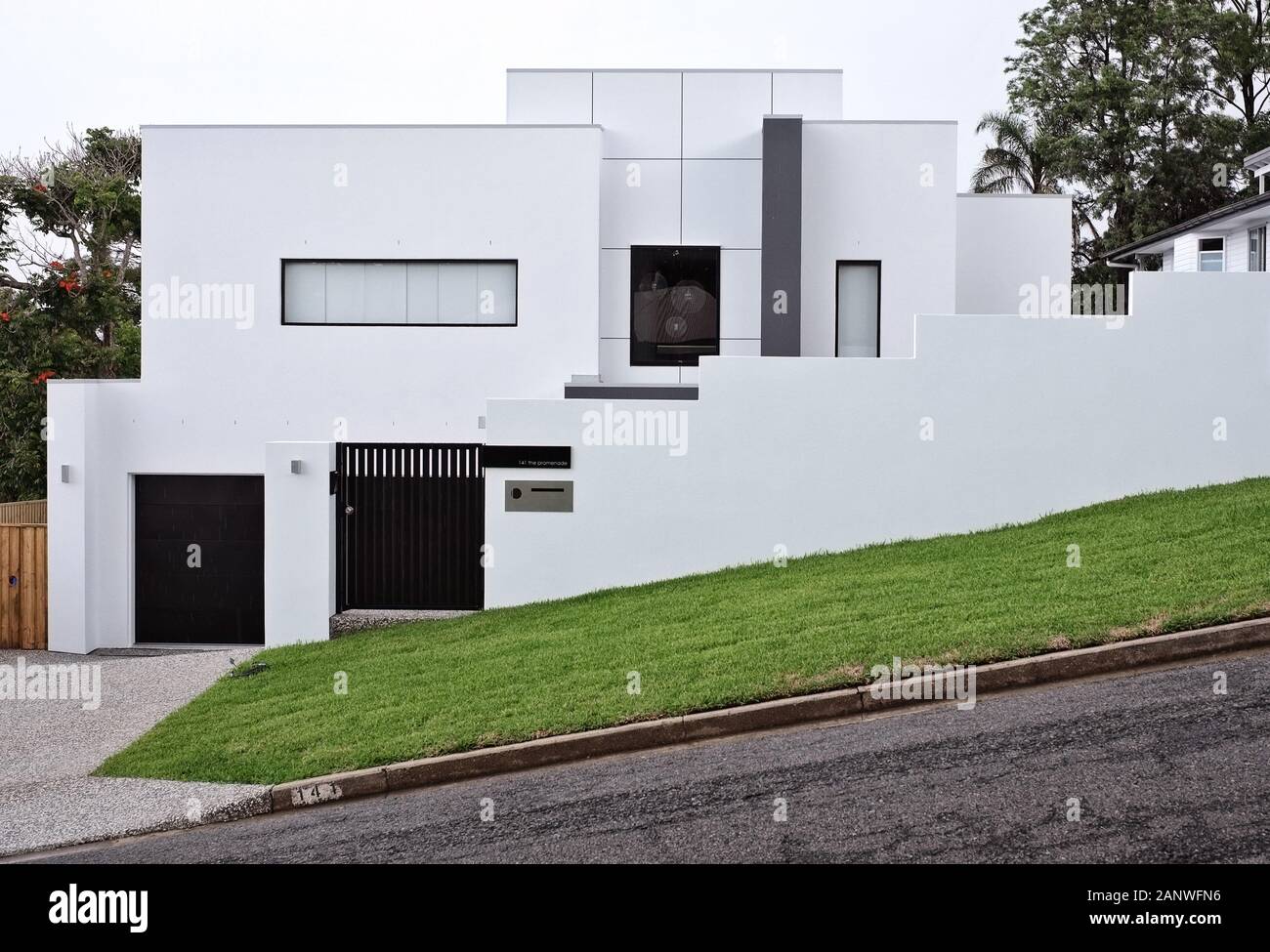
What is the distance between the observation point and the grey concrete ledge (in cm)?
870

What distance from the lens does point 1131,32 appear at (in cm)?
3625

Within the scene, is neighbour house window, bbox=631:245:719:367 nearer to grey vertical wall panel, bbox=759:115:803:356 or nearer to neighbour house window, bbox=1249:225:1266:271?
grey vertical wall panel, bbox=759:115:803:356

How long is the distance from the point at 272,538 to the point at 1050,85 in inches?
1243

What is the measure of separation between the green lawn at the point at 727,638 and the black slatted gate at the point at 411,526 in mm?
1241

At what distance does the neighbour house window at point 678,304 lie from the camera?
60.3 feet

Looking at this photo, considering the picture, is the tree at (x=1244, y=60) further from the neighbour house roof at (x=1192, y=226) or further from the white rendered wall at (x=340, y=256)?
the white rendered wall at (x=340, y=256)

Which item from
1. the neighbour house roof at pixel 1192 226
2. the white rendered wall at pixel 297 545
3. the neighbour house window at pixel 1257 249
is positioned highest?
the neighbour house roof at pixel 1192 226

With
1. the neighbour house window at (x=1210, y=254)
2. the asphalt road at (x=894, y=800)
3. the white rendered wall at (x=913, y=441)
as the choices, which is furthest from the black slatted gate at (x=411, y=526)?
the neighbour house window at (x=1210, y=254)

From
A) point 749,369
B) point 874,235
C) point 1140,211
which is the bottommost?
point 749,369

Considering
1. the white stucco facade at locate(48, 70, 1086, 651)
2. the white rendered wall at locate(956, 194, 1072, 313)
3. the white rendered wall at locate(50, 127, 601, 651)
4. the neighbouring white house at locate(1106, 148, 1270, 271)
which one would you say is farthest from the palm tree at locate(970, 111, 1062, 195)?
the white rendered wall at locate(50, 127, 601, 651)

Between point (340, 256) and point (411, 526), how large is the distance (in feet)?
15.1
